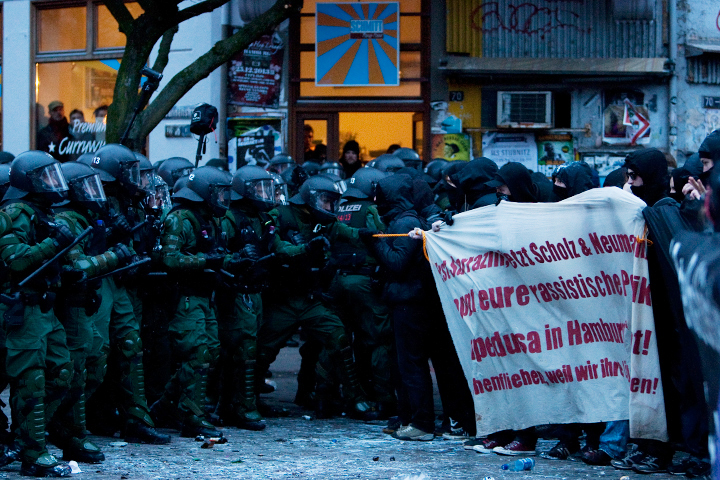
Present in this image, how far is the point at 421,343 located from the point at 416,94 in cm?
893

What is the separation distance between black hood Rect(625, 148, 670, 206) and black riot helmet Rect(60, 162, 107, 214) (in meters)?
3.56

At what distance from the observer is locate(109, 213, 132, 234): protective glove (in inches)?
272

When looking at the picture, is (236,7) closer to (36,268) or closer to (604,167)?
(604,167)

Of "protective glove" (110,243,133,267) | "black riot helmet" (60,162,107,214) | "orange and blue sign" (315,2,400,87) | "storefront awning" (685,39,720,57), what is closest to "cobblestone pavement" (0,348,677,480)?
"protective glove" (110,243,133,267)

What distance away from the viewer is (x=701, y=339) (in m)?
3.33

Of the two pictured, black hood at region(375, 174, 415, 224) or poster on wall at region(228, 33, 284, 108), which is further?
poster on wall at region(228, 33, 284, 108)

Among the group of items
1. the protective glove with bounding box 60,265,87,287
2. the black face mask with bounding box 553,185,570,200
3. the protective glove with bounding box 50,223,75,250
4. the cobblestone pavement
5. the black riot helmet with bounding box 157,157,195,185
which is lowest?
the cobblestone pavement

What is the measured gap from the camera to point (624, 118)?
15570 millimetres

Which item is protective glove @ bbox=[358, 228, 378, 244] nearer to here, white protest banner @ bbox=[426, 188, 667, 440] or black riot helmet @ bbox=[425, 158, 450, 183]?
white protest banner @ bbox=[426, 188, 667, 440]

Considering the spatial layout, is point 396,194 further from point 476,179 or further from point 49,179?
point 49,179

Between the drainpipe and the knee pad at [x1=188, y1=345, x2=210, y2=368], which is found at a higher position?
the drainpipe

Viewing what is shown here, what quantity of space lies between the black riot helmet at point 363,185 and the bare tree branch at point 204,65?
11.8 feet

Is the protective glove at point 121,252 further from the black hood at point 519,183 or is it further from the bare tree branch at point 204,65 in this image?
the bare tree branch at point 204,65

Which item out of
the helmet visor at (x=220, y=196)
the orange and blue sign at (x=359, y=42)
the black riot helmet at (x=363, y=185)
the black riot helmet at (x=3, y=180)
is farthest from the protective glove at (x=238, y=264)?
the orange and blue sign at (x=359, y=42)
